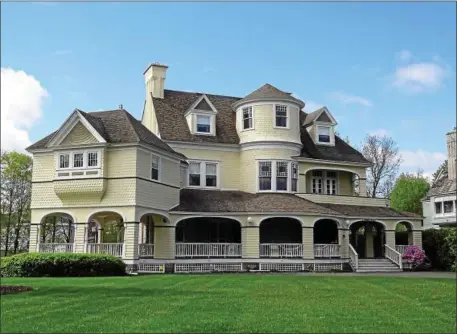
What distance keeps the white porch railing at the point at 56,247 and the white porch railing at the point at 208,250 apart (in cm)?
601

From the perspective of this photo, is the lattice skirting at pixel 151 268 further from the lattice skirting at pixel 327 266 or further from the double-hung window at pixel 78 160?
the lattice skirting at pixel 327 266

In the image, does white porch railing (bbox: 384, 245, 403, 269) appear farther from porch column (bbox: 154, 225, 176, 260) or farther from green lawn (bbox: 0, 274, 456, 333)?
green lawn (bbox: 0, 274, 456, 333)

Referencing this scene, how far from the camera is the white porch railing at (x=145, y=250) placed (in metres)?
31.2

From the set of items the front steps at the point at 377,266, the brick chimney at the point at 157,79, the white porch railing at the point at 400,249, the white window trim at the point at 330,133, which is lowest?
the front steps at the point at 377,266

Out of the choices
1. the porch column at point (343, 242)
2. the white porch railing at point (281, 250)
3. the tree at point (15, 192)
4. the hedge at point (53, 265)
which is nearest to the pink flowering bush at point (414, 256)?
the porch column at point (343, 242)

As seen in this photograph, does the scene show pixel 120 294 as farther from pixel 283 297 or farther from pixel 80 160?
pixel 80 160

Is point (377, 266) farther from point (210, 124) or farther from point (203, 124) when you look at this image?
point (203, 124)

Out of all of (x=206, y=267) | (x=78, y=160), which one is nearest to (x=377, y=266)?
(x=206, y=267)

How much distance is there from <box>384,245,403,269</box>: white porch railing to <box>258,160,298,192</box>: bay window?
7.19 meters

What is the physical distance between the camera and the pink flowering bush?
115ft

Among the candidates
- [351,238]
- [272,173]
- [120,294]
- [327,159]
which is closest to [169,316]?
[120,294]

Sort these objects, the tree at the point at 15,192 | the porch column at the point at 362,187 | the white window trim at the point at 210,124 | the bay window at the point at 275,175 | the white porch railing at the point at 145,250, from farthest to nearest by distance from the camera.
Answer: the tree at the point at 15,192
the porch column at the point at 362,187
the white window trim at the point at 210,124
the bay window at the point at 275,175
the white porch railing at the point at 145,250

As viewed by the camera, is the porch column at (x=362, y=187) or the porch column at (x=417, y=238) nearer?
the porch column at (x=417, y=238)

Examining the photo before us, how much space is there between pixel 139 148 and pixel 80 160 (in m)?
3.37
